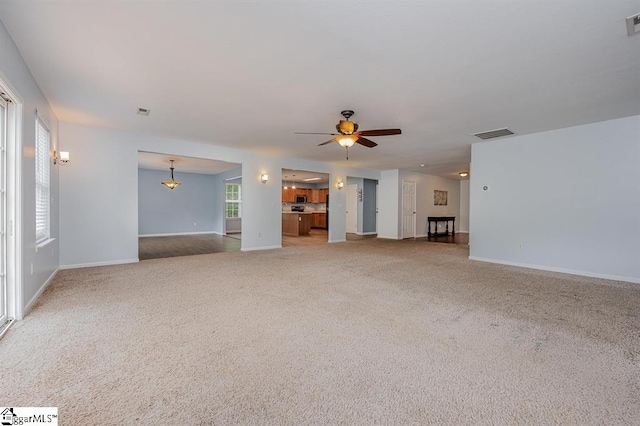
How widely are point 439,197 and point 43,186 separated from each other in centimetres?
1153

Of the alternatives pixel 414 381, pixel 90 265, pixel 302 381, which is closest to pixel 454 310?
pixel 414 381

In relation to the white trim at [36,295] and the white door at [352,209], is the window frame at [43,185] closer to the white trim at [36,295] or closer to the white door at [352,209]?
the white trim at [36,295]

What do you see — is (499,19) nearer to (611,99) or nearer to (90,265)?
(611,99)

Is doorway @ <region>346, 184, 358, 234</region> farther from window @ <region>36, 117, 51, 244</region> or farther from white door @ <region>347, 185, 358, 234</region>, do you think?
window @ <region>36, 117, 51, 244</region>

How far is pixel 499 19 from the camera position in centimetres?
216

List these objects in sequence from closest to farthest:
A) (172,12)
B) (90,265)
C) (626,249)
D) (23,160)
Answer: (172,12) < (23,160) < (626,249) < (90,265)

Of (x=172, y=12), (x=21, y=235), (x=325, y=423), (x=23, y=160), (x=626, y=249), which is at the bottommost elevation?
(x=325, y=423)

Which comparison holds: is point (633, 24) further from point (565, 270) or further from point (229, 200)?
point (229, 200)

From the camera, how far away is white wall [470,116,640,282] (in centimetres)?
448

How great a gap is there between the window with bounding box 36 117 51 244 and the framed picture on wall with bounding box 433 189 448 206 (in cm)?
1108

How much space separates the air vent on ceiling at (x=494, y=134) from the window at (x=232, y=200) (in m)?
8.11

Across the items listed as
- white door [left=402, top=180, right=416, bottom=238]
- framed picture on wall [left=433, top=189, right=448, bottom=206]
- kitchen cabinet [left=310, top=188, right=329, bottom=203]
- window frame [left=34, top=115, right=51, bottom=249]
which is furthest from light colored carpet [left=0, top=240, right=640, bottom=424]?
kitchen cabinet [left=310, top=188, right=329, bottom=203]

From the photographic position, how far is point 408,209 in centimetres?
1028

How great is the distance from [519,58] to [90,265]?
6813 mm
